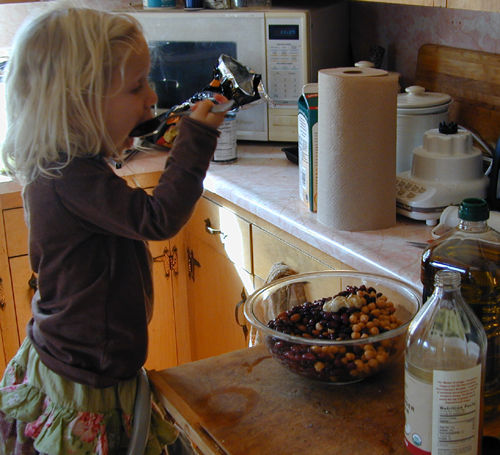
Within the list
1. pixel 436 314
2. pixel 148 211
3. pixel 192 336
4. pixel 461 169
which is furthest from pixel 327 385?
pixel 192 336

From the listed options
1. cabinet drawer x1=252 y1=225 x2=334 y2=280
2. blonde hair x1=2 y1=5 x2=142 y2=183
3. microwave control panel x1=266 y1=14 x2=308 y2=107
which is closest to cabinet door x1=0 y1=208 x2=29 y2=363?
cabinet drawer x1=252 y1=225 x2=334 y2=280

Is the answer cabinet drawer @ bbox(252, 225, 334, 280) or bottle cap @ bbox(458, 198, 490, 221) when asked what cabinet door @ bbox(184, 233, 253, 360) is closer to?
cabinet drawer @ bbox(252, 225, 334, 280)

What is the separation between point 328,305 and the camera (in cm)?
89

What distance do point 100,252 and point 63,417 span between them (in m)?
0.27

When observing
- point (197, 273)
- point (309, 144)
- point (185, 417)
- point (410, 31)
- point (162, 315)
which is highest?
point (410, 31)

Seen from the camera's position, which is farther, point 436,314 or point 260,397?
point 260,397

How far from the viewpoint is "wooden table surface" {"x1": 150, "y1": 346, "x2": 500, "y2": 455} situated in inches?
29.2

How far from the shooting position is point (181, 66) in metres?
2.02

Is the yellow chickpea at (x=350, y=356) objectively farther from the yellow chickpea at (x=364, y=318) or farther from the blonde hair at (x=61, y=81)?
the blonde hair at (x=61, y=81)

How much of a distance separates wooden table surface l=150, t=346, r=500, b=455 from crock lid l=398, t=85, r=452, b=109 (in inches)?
31.7

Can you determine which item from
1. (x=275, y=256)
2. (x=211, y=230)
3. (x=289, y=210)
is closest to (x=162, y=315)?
→ (x=211, y=230)

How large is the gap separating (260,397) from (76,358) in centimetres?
35

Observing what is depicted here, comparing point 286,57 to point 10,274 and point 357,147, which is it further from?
point 10,274

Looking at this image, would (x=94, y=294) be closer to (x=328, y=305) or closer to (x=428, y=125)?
(x=328, y=305)
